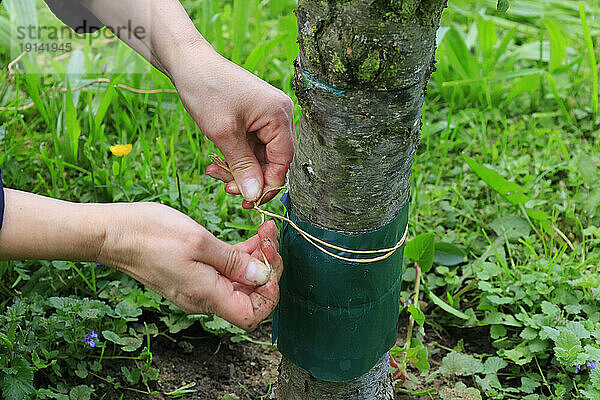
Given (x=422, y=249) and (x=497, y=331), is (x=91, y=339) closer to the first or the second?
(x=422, y=249)

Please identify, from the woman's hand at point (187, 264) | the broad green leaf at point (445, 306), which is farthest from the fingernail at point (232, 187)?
the broad green leaf at point (445, 306)

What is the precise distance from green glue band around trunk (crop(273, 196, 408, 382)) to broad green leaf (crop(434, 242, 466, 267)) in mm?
524

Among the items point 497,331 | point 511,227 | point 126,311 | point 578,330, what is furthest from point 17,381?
point 511,227

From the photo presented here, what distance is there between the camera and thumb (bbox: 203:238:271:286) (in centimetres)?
113

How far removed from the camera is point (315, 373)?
4.26ft

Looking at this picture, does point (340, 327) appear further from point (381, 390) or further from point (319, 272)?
point (381, 390)

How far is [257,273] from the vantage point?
1147mm

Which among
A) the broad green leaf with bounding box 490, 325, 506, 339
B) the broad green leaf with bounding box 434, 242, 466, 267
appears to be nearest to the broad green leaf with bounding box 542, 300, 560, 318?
the broad green leaf with bounding box 490, 325, 506, 339

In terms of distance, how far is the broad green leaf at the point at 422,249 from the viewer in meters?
1.59

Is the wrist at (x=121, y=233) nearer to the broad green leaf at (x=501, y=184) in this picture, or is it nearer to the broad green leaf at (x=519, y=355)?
the broad green leaf at (x=519, y=355)

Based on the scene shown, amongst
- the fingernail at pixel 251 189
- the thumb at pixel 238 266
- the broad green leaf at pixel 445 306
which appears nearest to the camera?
the thumb at pixel 238 266

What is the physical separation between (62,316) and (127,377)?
193 mm

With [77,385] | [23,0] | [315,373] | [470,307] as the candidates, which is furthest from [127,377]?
[23,0]

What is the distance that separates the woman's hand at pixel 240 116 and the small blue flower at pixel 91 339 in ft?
1.48
